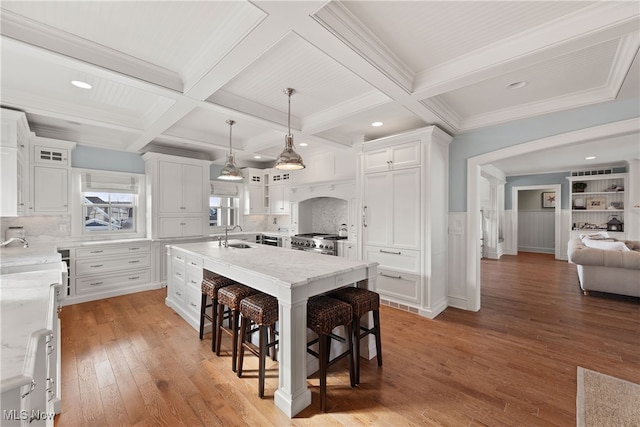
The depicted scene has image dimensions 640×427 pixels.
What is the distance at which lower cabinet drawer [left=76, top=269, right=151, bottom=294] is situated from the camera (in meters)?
4.14

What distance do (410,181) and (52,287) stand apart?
3655mm

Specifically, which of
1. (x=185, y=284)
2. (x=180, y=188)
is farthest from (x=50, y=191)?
(x=185, y=284)

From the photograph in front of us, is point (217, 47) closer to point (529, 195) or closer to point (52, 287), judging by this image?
point (52, 287)

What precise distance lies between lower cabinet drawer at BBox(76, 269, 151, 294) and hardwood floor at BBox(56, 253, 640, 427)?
0.45m

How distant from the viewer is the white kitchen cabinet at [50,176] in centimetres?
390

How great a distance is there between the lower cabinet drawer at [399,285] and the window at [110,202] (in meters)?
4.60

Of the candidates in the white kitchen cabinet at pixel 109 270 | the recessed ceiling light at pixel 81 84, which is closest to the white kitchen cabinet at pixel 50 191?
the white kitchen cabinet at pixel 109 270

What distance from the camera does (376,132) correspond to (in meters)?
4.15

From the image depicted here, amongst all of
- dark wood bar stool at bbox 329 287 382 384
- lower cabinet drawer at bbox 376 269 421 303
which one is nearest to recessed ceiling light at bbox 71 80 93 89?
dark wood bar stool at bbox 329 287 382 384

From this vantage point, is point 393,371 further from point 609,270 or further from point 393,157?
point 609,270

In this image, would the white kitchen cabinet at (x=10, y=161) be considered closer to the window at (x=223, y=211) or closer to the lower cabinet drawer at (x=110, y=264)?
the lower cabinet drawer at (x=110, y=264)

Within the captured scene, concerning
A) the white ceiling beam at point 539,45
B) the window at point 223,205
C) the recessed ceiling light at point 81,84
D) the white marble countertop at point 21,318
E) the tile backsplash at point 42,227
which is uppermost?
the recessed ceiling light at point 81,84

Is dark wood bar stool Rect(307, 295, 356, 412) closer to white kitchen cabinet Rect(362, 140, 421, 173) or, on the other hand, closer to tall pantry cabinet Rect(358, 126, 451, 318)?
tall pantry cabinet Rect(358, 126, 451, 318)

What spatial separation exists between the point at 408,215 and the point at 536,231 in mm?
8086
